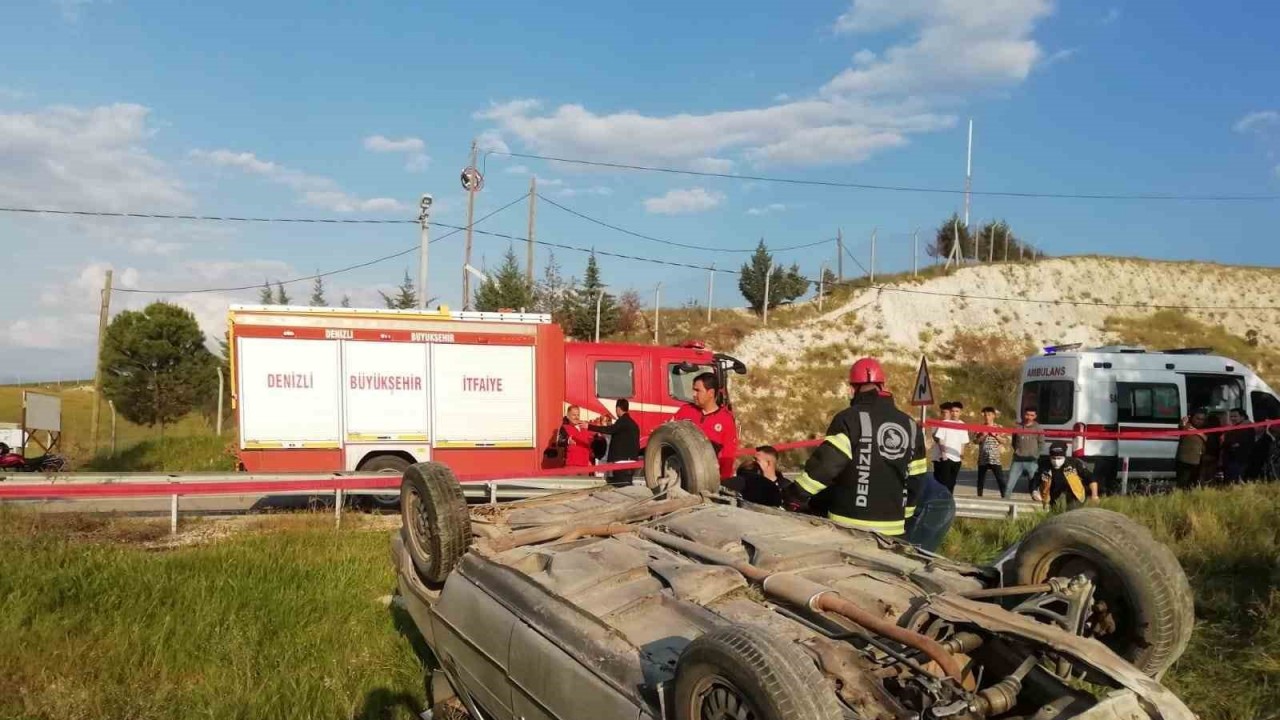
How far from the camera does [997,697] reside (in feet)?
8.57

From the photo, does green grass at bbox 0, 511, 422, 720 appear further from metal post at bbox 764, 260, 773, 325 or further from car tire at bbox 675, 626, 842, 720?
metal post at bbox 764, 260, 773, 325

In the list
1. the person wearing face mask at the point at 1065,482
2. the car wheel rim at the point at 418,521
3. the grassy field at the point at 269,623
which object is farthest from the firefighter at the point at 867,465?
the person wearing face mask at the point at 1065,482

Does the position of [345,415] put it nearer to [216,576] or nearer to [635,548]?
[216,576]

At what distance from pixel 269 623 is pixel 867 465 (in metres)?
4.07

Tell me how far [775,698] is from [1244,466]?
1334 centimetres

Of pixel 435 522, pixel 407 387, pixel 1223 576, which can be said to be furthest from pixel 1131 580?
pixel 407 387

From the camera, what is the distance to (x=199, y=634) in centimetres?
531

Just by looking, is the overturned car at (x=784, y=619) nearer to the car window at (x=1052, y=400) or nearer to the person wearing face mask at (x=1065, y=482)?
the person wearing face mask at (x=1065, y=482)

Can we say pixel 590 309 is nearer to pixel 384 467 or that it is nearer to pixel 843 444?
pixel 384 467

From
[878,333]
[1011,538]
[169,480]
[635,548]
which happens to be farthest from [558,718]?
[878,333]

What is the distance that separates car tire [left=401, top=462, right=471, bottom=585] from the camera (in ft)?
13.9

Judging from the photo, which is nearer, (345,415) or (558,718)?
(558,718)

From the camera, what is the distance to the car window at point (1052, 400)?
15.7 m

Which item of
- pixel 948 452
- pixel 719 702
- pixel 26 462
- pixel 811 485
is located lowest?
pixel 26 462
